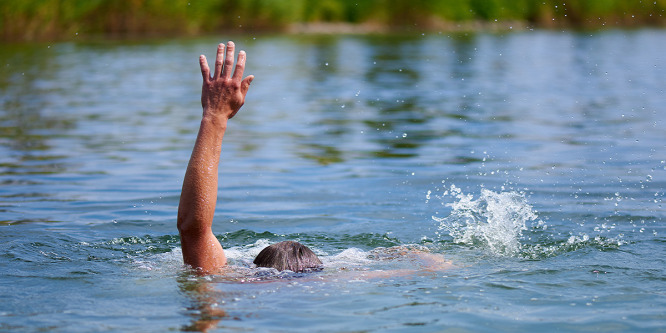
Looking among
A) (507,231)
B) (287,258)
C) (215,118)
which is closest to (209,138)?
(215,118)

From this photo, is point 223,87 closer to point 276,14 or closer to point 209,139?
point 209,139

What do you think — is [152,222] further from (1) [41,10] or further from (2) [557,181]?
(1) [41,10]

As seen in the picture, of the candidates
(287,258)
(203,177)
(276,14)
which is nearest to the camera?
(203,177)

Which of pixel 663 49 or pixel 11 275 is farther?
pixel 663 49

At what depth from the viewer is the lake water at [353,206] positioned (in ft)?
17.7

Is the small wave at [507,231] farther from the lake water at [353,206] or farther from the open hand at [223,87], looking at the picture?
the open hand at [223,87]

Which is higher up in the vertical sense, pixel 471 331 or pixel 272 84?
pixel 272 84

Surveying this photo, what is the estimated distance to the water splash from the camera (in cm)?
732

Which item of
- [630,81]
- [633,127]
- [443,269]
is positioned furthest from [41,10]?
[443,269]

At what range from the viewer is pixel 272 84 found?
Result: 23.7 m

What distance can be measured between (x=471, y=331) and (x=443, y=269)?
1.34 m

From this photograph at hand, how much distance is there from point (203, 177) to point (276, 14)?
1954 inches

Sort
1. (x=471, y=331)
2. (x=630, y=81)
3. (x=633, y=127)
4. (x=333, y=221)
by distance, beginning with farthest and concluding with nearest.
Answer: (x=630, y=81) → (x=633, y=127) → (x=333, y=221) → (x=471, y=331)

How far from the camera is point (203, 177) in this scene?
524 centimetres
